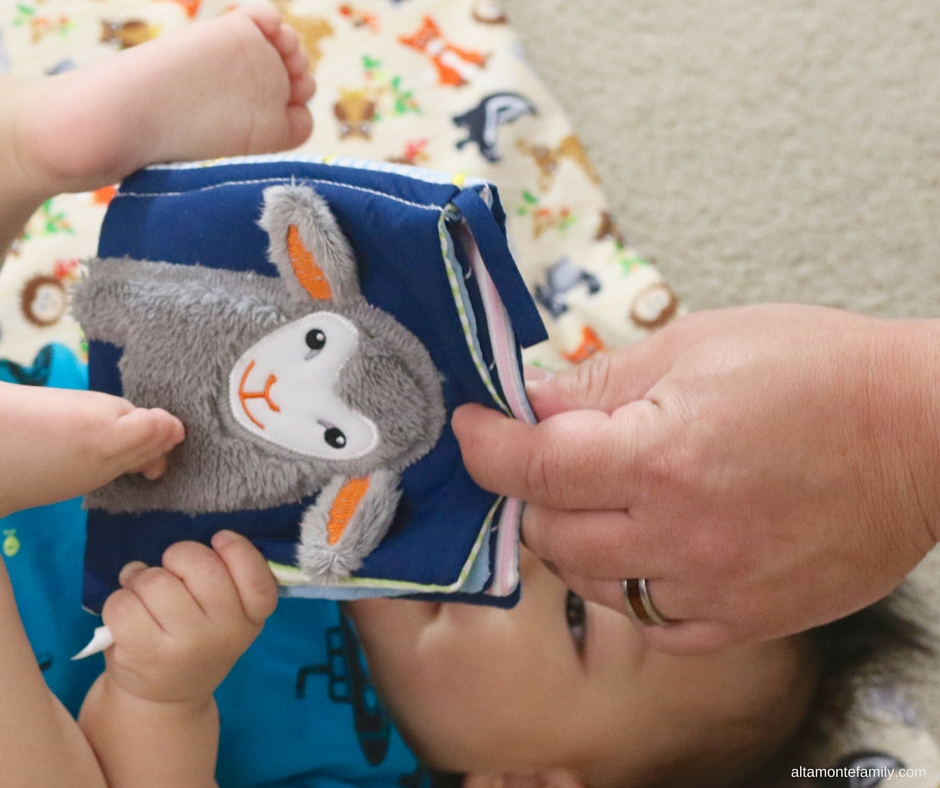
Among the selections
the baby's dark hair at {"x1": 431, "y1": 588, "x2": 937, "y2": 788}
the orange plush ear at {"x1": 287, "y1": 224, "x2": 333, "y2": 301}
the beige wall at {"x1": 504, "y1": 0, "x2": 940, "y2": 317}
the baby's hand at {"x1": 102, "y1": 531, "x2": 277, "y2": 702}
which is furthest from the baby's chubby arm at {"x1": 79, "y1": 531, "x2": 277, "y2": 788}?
the beige wall at {"x1": 504, "y1": 0, "x2": 940, "y2": 317}

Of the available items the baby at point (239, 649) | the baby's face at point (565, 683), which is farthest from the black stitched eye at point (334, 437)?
the baby's face at point (565, 683)

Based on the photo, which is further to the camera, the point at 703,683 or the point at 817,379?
the point at 703,683

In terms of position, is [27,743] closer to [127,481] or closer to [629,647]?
[127,481]

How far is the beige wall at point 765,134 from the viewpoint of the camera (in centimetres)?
115

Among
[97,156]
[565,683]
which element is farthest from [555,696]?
[97,156]

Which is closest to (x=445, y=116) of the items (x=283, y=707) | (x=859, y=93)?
(x=859, y=93)

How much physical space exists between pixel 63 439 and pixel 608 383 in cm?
39

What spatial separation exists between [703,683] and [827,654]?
0.17 m

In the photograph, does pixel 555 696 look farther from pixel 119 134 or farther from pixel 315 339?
pixel 119 134

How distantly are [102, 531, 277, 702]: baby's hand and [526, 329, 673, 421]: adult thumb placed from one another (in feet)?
0.84

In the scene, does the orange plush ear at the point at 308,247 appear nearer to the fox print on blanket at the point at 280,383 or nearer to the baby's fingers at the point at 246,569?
the fox print on blanket at the point at 280,383

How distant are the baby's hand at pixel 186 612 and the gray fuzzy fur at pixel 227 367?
0.14ft

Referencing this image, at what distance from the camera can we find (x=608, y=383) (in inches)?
25.7

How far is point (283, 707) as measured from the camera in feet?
2.67
